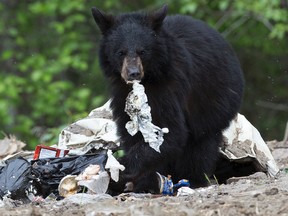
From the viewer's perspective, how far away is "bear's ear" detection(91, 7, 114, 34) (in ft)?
22.0

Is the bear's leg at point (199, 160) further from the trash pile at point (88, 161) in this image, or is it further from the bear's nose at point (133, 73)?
the bear's nose at point (133, 73)

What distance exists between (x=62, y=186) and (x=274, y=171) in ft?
6.92

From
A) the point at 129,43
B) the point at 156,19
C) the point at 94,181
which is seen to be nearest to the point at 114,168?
the point at 94,181

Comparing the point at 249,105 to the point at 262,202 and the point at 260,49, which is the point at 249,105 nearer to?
the point at 260,49

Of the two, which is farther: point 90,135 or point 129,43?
point 90,135

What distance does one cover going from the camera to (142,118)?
653 cm

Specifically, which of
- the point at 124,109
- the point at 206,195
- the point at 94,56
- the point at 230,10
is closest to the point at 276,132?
the point at 230,10

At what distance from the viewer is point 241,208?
486 cm

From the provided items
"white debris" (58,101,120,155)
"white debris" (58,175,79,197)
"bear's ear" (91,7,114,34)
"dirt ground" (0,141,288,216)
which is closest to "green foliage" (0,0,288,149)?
"white debris" (58,101,120,155)

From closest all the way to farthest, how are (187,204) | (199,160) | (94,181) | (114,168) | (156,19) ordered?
(187,204)
(94,181)
(114,168)
(156,19)
(199,160)

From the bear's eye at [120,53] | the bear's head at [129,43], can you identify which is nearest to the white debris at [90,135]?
the bear's head at [129,43]

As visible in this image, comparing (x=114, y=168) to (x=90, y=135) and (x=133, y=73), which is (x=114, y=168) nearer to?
(x=133, y=73)

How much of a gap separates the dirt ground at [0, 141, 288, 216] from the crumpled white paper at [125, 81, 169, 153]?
650mm

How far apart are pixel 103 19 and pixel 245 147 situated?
1890 millimetres
